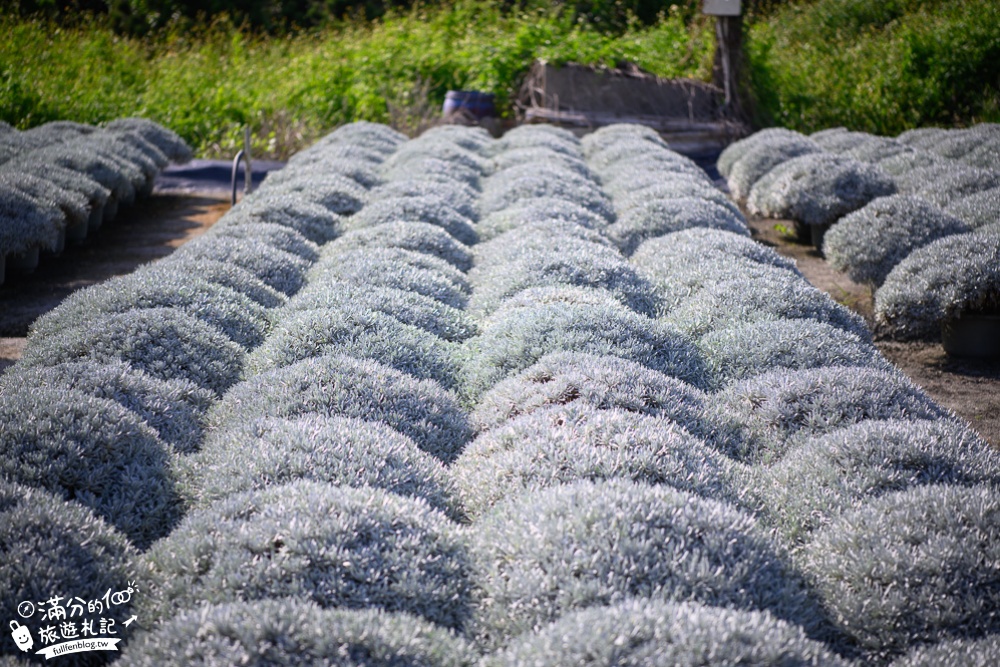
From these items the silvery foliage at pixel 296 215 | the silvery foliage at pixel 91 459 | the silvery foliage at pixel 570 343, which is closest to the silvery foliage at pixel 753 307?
the silvery foliage at pixel 570 343

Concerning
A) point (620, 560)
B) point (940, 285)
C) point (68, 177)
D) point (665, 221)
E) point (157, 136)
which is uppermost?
point (157, 136)

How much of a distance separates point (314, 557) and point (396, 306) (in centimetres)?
287

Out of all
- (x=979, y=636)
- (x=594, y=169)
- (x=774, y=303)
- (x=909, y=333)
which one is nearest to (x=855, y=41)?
(x=594, y=169)

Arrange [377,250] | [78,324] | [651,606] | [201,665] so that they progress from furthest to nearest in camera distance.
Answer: [377,250] → [78,324] → [651,606] → [201,665]

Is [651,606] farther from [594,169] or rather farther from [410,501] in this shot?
[594,169]

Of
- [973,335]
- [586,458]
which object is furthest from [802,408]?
[973,335]

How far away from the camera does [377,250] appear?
6.84 metres

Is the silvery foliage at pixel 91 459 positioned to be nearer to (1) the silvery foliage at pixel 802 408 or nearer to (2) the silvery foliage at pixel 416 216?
(1) the silvery foliage at pixel 802 408

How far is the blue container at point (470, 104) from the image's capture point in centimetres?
1778

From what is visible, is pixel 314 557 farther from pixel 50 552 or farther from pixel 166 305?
pixel 166 305

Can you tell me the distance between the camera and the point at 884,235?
8.23m

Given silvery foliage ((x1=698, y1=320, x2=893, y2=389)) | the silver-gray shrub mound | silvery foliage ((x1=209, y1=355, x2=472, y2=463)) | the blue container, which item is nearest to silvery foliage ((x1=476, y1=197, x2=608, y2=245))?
the silver-gray shrub mound

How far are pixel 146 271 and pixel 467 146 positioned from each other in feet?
25.6

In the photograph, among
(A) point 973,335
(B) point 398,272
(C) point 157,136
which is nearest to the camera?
(B) point 398,272
